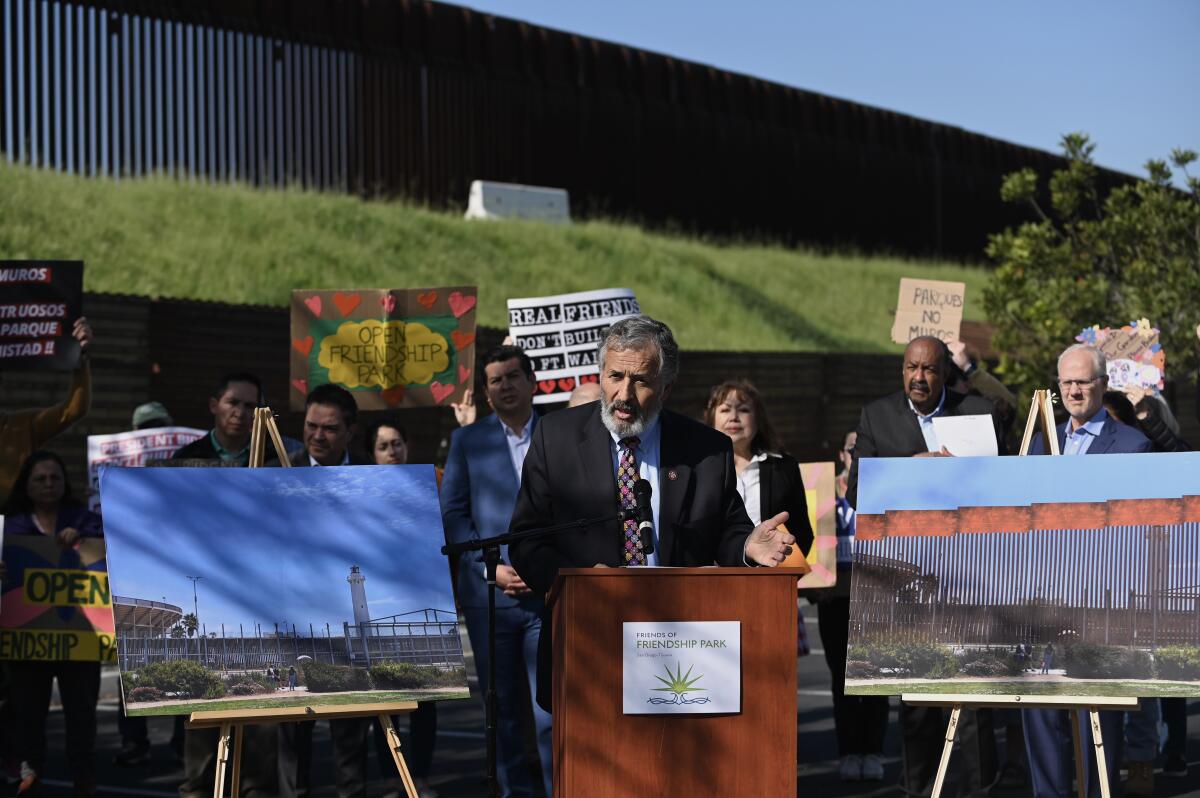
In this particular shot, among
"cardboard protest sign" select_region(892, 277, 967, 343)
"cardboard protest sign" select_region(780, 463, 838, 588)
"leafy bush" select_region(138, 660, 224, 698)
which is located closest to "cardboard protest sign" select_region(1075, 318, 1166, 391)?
"cardboard protest sign" select_region(892, 277, 967, 343)

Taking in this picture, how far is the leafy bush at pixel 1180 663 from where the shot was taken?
6.84m

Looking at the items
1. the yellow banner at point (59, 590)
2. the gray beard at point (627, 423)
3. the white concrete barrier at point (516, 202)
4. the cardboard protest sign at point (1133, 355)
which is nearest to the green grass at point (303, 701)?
the gray beard at point (627, 423)

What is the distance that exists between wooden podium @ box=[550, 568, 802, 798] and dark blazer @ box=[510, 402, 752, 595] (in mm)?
624

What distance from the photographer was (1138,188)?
73.4 feet

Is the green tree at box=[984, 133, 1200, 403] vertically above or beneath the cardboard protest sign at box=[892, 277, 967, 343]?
above

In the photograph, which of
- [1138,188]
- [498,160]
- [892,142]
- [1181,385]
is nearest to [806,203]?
[892,142]

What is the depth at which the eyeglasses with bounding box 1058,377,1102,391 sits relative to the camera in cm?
830

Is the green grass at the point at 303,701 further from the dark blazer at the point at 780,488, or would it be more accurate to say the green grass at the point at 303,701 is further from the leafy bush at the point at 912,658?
the dark blazer at the point at 780,488

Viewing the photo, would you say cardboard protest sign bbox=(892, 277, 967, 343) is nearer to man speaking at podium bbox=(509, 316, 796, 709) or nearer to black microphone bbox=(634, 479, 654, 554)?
man speaking at podium bbox=(509, 316, 796, 709)

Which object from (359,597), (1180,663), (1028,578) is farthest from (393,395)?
(1180,663)

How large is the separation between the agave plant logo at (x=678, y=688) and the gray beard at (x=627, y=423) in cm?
100

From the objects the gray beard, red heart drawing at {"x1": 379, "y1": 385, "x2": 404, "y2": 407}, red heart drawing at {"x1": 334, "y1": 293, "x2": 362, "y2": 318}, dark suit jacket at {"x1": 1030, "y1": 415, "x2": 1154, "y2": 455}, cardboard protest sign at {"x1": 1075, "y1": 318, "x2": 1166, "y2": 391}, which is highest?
red heart drawing at {"x1": 334, "y1": 293, "x2": 362, "y2": 318}

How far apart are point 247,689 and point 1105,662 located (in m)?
3.40

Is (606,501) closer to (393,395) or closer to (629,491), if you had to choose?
(629,491)
